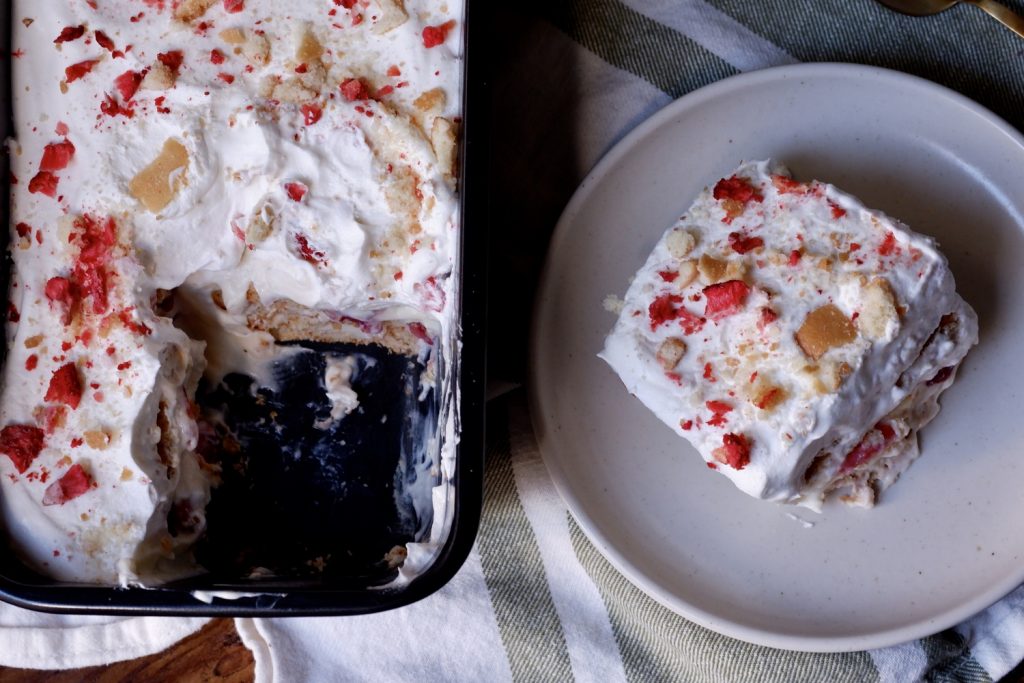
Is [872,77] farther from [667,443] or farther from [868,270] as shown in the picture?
[667,443]

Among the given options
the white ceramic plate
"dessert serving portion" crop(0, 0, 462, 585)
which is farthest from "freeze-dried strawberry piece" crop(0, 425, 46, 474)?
the white ceramic plate

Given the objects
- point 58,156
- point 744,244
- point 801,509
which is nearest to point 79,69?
point 58,156

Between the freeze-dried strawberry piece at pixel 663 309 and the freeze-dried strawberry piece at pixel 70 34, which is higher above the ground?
the freeze-dried strawberry piece at pixel 70 34

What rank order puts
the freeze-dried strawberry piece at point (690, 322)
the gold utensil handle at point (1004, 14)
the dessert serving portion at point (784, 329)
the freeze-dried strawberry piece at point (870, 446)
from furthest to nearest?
the gold utensil handle at point (1004, 14) → the freeze-dried strawberry piece at point (870, 446) → the freeze-dried strawberry piece at point (690, 322) → the dessert serving portion at point (784, 329)

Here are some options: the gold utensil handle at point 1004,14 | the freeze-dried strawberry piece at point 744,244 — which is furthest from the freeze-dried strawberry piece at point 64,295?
the gold utensil handle at point 1004,14

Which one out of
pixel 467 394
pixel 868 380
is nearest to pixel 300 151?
pixel 467 394

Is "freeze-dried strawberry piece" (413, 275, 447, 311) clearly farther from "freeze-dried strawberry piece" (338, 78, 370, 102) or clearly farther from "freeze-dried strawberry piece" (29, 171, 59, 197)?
"freeze-dried strawberry piece" (29, 171, 59, 197)

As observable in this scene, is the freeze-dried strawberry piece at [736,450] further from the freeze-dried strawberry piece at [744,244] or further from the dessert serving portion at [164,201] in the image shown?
the dessert serving portion at [164,201]

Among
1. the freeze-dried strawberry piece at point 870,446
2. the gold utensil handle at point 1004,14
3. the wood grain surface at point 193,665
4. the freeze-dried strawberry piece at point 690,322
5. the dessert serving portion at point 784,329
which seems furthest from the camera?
the wood grain surface at point 193,665
